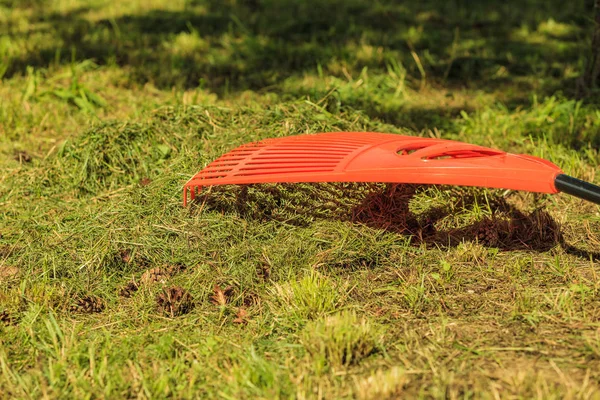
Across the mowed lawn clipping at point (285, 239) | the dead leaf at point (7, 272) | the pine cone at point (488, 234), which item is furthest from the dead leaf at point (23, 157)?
the pine cone at point (488, 234)

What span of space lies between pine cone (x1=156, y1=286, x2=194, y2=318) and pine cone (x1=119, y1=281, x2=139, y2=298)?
16 centimetres

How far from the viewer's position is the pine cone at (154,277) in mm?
2908

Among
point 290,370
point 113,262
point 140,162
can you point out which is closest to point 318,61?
point 140,162

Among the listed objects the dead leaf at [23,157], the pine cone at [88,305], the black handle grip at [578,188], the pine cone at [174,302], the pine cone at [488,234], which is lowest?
the pine cone at [88,305]

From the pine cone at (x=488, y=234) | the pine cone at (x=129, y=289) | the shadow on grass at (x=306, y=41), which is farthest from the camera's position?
the shadow on grass at (x=306, y=41)

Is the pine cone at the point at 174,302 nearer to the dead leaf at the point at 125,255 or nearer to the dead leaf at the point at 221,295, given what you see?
the dead leaf at the point at 221,295

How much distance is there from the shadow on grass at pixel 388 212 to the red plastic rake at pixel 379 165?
186 millimetres

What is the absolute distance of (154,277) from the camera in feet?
9.56

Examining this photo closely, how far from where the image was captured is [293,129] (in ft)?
12.4

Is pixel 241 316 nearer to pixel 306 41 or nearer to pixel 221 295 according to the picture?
pixel 221 295

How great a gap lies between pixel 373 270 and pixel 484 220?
62 centimetres

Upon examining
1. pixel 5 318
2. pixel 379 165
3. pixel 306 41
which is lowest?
pixel 5 318

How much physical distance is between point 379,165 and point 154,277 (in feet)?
3.36

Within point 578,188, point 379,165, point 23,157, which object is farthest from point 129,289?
point 578,188
